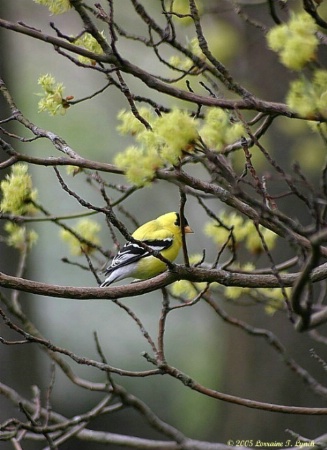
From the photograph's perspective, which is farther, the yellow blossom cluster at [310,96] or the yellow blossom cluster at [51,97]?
the yellow blossom cluster at [51,97]

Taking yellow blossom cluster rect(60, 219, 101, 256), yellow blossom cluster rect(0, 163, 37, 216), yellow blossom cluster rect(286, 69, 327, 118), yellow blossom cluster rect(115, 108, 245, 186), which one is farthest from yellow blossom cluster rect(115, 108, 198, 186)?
yellow blossom cluster rect(60, 219, 101, 256)

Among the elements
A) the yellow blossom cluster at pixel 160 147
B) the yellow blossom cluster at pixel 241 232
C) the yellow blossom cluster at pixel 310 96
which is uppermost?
the yellow blossom cluster at pixel 241 232

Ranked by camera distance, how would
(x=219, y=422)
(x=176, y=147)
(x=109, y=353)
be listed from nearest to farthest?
(x=176, y=147) → (x=219, y=422) → (x=109, y=353)

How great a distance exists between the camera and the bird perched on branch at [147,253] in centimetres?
482

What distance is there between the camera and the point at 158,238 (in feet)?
16.4

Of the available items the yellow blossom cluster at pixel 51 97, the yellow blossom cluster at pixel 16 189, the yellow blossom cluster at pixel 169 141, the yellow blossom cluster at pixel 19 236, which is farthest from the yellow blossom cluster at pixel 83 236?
the yellow blossom cluster at pixel 169 141

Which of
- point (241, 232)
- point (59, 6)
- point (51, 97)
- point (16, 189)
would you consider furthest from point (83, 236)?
point (59, 6)

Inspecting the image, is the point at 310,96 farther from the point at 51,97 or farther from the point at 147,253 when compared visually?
the point at 147,253

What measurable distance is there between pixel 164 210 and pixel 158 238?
4773 millimetres

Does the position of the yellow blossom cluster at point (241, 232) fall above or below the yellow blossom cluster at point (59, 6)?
above

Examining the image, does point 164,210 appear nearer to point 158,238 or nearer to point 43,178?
point 43,178

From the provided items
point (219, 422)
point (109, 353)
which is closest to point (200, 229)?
point (109, 353)

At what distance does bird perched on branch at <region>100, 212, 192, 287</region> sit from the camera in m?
4.82

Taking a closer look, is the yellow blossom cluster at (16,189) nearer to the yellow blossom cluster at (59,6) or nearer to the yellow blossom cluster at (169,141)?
the yellow blossom cluster at (59,6)
